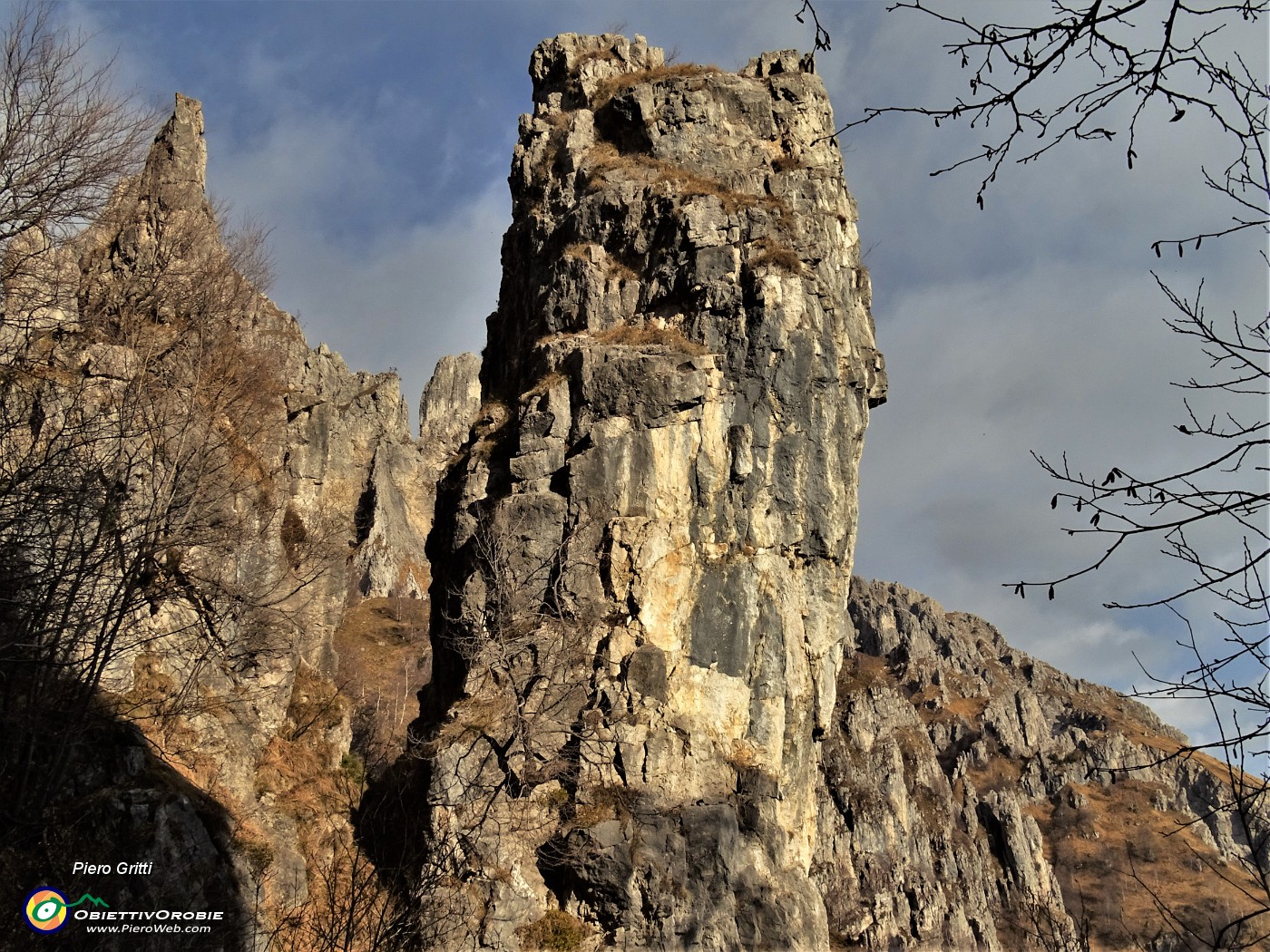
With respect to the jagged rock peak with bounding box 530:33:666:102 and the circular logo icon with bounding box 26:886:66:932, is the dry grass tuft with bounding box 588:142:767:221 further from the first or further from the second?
the circular logo icon with bounding box 26:886:66:932

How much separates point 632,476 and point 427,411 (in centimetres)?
8426

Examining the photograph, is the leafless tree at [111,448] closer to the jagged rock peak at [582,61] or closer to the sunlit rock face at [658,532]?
the sunlit rock face at [658,532]

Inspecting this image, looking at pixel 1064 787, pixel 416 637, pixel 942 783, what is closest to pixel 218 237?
pixel 416 637

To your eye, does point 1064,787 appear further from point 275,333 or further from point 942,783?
point 275,333

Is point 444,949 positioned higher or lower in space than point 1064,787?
lower

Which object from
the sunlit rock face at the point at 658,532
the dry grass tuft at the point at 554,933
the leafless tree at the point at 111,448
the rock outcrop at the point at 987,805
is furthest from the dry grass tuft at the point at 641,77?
the rock outcrop at the point at 987,805

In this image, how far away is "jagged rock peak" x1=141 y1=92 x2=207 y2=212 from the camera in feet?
84.0

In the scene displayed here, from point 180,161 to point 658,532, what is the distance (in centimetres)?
2335

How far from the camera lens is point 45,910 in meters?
10.1

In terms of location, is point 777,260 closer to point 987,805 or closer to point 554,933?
point 554,933

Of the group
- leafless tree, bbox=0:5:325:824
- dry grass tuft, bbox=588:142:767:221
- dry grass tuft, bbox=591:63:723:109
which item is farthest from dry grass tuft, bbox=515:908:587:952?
dry grass tuft, bbox=591:63:723:109

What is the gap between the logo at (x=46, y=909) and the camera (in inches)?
392

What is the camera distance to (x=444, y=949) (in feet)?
44.9

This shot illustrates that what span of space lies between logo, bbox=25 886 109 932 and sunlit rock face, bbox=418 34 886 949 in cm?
478
